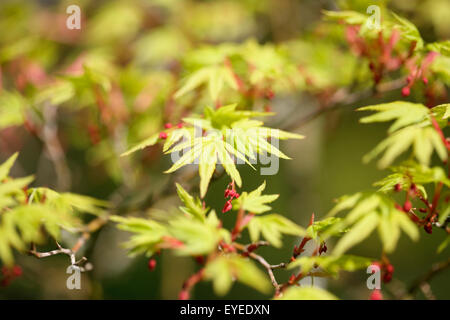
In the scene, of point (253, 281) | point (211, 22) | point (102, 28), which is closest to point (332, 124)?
point (211, 22)

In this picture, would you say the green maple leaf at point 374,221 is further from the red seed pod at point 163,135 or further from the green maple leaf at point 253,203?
the red seed pod at point 163,135

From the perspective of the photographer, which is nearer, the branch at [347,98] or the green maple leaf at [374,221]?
the green maple leaf at [374,221]

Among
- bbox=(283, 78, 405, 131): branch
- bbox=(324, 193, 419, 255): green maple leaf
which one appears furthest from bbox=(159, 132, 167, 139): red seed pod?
bbox=(283, 78, 405, 131): branch

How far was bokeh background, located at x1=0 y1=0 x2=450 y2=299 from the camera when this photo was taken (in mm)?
1777

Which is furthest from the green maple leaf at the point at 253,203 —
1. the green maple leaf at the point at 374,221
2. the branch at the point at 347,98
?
the branch at the point at 347,98

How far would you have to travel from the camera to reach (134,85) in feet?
5.98

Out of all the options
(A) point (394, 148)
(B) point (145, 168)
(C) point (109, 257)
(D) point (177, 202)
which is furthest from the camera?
(D) point (177, 202)

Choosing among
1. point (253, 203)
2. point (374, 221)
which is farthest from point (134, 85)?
point (374, 221)

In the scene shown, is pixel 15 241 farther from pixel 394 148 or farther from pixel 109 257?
pixel 109 257

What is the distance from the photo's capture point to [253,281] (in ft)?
2.30

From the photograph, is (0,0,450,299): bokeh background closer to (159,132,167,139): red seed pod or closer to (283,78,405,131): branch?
(283,78,405,131): branch

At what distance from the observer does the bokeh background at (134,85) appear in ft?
5.83
